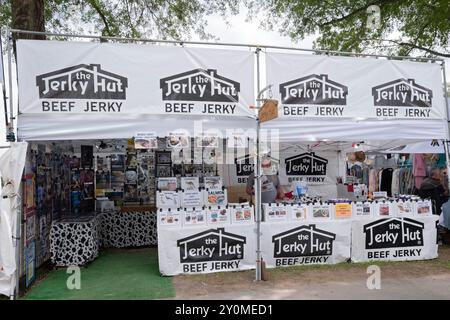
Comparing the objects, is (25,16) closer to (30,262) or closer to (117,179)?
Answer: (117,179)

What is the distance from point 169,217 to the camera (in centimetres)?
641

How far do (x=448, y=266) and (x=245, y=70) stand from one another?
4434mm

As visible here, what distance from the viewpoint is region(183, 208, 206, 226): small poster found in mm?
6458

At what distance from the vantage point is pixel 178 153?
29.6 ft

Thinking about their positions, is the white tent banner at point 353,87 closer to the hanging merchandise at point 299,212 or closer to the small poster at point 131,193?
the hanging merchandise at point 299,212

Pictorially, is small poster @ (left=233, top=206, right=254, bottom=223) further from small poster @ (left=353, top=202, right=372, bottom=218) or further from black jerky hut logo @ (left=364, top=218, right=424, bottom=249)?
black jerky hut logo @ (left=364, top=218, right=424, bottom=249)

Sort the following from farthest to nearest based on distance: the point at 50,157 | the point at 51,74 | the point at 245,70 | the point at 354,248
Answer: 1. the point at 50,157
2. the point at 354,248
3. the point at 245,70
4. the point at 51,74

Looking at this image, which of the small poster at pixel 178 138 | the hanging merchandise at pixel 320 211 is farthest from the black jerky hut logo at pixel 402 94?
the small poster at pixel 178 138

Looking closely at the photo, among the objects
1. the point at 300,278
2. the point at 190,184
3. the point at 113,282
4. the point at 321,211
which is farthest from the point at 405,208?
the point at 113,282

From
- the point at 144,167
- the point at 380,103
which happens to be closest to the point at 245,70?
the point at 380,103

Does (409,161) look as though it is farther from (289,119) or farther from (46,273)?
(46,273)

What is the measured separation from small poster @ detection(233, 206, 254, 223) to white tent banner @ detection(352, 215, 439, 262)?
1.73m

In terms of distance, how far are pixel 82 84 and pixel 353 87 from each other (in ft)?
13.6

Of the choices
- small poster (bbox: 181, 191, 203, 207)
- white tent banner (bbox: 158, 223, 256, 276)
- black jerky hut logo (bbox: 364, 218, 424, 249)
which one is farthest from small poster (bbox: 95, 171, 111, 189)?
black jerky hut logo (bbox: 364, 218, 424, 249)
